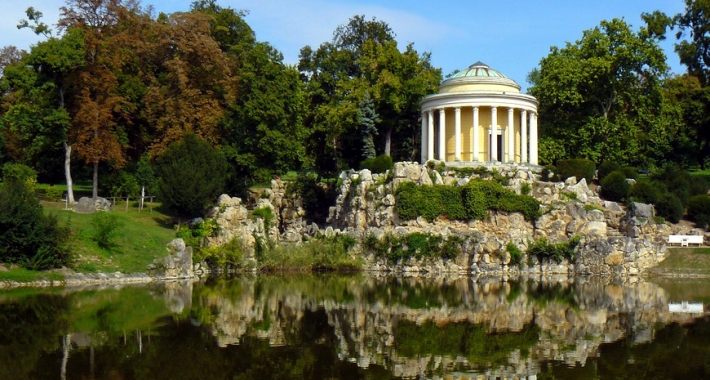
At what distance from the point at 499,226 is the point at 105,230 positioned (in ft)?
62.4

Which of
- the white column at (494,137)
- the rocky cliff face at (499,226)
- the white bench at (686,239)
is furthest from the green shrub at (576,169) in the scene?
the white bench at (686,239)

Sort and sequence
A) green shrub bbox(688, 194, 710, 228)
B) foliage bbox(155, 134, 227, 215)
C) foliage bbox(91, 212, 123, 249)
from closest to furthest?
foliage bbox(91, 212, 123, 249) < foliage bbox(155, 134, 227, 215) < green shrub bbox(688, 194, 710, 228)

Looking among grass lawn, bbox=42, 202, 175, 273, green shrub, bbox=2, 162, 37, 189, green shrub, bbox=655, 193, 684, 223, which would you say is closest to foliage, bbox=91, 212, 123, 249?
grass lawn, bbox=42, 202, 175, 273

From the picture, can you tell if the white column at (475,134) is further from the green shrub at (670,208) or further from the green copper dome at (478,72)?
the green shrub at (670,208)

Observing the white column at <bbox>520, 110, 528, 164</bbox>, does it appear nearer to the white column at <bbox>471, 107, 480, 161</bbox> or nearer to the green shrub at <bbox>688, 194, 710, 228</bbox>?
the white column at <bbox>471, 107, 480, 161</bbox>

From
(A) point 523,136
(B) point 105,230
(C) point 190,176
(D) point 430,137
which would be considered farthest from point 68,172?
(A) point 523,136

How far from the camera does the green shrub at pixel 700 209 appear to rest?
133 feet

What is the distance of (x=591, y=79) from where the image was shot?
50.8 m

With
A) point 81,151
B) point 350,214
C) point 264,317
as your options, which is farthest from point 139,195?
point 264,317

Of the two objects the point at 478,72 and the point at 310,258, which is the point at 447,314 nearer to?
the point at 310,258

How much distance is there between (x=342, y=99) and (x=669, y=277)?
25164 mm

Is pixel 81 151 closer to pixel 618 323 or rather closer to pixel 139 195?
pixel 139 195

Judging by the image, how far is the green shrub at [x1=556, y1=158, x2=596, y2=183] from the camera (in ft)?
147

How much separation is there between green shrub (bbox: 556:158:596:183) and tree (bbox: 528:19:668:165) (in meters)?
5.58
